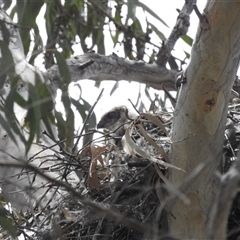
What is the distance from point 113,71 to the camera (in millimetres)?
3549

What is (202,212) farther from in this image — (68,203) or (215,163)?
(68,203)

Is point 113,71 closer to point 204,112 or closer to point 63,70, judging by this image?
Answer: point 63,70

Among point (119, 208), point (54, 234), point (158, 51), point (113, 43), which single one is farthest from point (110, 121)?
point (54, 234)

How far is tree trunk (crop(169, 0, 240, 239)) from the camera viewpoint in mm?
1891

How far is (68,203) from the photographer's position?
96.5 inches

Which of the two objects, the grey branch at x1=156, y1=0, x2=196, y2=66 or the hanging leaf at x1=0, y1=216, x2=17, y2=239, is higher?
the grey branch at x1=156, y1=0, x2=196, y2=66

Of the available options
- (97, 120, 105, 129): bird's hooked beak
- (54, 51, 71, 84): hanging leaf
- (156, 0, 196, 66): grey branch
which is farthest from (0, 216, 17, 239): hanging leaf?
(156, 0, 196, 66): grey branch

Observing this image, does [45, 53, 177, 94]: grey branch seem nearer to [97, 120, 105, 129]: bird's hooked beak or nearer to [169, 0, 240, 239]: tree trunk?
[97, 120, 105, 129]: bird's hooked beak

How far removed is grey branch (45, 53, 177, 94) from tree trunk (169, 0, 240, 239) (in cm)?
121

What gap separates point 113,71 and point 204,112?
158cm

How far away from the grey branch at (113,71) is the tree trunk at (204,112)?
1.21 m

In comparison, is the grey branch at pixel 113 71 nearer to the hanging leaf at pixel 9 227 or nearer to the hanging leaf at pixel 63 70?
the hanging leaf at pixel 63 70

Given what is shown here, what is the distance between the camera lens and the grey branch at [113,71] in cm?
329

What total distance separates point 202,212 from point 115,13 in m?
2.42
